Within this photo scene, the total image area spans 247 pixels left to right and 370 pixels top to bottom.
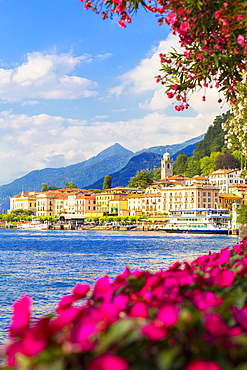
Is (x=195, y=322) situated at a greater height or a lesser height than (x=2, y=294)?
greater

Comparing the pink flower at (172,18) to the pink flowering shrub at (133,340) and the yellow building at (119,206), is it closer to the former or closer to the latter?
the pink flowering shrub at (133,340)

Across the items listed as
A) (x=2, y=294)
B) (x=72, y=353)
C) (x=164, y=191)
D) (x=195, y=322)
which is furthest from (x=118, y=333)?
(x=164, y=191)

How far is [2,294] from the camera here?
15.6m

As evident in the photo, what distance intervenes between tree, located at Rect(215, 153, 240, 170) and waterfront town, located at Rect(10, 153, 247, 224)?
514cm

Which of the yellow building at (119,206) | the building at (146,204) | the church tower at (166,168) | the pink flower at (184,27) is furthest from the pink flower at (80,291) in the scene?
the church tower at (166,168)

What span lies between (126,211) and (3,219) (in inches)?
1790

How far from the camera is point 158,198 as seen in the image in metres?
122

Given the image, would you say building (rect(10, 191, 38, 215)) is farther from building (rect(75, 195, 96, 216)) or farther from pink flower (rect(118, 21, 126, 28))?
pink flower (rect(118, 21, 126, 28))

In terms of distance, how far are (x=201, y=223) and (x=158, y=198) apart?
3639 centimetres

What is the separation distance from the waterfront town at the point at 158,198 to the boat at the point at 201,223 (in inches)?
227

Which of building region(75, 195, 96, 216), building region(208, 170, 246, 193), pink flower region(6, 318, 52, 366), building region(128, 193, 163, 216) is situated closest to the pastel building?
building region(75, 195, 96, 216)

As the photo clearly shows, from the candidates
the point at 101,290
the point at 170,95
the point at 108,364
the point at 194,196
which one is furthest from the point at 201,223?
the point at 108,364

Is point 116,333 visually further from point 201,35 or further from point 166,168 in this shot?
point 166,168

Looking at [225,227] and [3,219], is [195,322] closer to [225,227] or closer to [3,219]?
[225,227]
